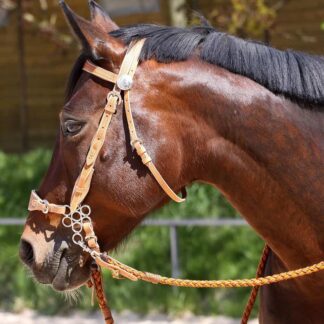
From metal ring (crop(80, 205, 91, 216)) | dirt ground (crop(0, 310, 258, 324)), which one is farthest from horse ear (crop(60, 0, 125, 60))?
dirt ground (crop(0, 310, 258, 324))

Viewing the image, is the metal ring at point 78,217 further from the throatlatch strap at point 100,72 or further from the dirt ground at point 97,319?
the dirt ground at point 97,319

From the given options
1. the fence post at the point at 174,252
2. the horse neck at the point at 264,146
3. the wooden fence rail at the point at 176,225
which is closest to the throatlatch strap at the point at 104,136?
the horse neck at the point at 264,146

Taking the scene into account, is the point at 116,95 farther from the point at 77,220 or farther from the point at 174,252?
the point at 174,252

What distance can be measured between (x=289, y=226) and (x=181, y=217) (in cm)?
426

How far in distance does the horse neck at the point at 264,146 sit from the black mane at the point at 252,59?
0.04 metres

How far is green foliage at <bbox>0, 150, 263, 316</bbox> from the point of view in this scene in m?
6.45

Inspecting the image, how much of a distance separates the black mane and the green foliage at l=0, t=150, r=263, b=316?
3786mm

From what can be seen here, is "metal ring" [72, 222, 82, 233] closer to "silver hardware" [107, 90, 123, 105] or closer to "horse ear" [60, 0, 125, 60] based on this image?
"silver hardware" [107, 90, 123, 105]

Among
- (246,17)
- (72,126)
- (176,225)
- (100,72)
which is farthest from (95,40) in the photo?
(246,17)

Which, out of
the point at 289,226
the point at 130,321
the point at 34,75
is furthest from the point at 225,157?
the point at 34,75

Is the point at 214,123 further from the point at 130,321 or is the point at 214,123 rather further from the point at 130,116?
the point at 130,321

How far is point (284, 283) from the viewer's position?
2797 mm

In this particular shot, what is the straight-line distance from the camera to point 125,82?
2.52 metres

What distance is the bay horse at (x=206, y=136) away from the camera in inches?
100
